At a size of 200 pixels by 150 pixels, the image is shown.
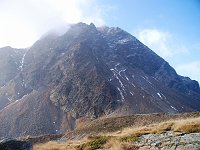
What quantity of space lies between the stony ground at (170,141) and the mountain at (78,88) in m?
110

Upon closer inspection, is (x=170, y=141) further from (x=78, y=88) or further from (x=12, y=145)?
(x=78, y=88)

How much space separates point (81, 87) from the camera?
15350cm

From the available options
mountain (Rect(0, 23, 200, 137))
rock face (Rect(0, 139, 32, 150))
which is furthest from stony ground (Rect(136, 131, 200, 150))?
mountain (Rect(0, 23, 200, 137))

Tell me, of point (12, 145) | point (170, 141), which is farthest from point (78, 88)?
point (170, 141)

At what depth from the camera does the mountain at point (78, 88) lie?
452 ft

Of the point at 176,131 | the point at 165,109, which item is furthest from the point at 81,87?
the point at 176,131

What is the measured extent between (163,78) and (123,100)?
56838 millimetres

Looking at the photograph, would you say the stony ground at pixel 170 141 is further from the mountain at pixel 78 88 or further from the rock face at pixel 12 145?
the mountain at pixel 78 88

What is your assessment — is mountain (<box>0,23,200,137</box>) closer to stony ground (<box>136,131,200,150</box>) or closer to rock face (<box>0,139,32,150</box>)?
rock face (<box>0,139,32,150</box>)

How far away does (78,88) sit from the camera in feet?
505

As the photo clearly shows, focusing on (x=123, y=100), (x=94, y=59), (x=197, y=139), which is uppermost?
(x=94, y=59)

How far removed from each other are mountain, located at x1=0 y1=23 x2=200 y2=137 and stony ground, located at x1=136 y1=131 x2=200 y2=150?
360ft

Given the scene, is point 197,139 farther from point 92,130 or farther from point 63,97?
point 63,97

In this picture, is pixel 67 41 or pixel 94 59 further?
pixel 67 41
